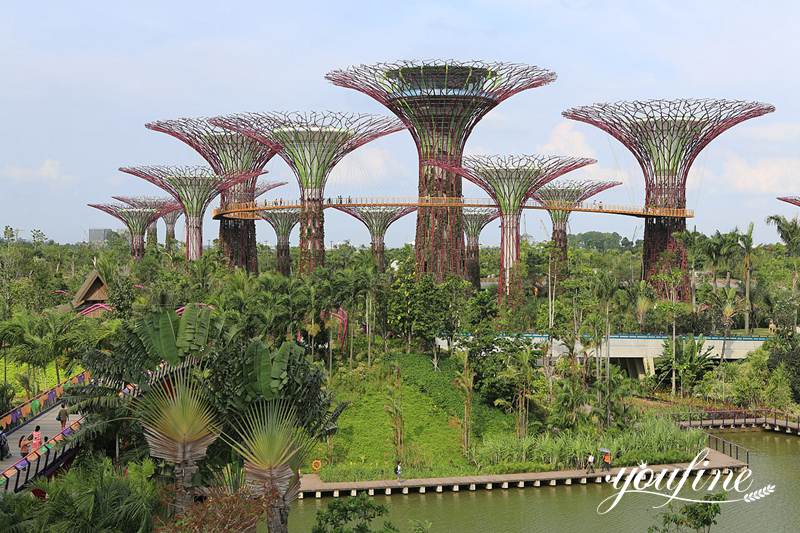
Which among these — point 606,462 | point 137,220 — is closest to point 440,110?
point 606,462

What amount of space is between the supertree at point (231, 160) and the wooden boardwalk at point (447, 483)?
134ft

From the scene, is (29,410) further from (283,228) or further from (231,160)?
(283,228)

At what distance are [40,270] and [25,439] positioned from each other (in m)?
45.3

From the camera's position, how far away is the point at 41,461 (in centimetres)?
2269

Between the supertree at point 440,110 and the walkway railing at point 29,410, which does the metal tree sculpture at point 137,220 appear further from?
the walkway railing at point 29,410

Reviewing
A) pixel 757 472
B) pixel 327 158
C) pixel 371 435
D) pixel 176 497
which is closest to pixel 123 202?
pixel 327 158

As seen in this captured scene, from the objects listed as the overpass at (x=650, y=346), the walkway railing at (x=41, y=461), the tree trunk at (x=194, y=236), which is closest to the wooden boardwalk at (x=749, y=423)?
the overpass at (x=650, y=346)

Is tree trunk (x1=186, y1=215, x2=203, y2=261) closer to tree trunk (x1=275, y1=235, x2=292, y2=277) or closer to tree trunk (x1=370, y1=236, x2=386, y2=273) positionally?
tree trunk (x1=275, y1=235, x2=292, y2=277)

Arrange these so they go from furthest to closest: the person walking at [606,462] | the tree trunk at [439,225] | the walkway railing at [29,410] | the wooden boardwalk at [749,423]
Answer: the tree trunk at [439,225], the wooden boardwalk at [749,423], the person walking at [606,462], the walkway railing at [29,410]

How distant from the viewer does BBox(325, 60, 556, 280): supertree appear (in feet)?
188

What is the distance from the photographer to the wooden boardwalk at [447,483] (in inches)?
1220

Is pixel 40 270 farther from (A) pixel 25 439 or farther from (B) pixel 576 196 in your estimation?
(A) pixel 25 439

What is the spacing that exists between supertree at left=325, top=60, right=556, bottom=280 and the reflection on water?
2940 centimetres

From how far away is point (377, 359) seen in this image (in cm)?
4475
